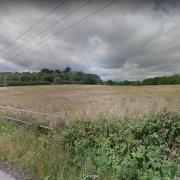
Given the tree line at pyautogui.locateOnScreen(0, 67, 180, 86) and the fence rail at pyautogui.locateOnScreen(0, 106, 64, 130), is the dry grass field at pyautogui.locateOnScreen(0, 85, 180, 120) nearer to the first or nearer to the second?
the fence rail at pyautogui.locateOnScreen(0, 106, 64, 130)

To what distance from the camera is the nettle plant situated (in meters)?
4.25

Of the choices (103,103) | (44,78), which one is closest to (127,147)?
(103,103)

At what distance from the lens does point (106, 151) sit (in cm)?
545

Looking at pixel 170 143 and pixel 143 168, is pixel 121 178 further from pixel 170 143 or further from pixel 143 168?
pixel 170 143

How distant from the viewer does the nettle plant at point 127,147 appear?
425cm

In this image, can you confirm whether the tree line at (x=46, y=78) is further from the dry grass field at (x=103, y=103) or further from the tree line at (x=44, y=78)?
the dry grass field at (x=103, y=103)

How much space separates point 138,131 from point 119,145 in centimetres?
54

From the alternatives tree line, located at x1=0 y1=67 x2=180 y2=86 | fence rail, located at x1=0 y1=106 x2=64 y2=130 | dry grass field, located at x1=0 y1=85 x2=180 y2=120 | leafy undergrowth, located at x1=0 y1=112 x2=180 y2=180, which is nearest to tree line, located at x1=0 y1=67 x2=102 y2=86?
tree line, located at x1=0 y1=67 x2=180 y2=86

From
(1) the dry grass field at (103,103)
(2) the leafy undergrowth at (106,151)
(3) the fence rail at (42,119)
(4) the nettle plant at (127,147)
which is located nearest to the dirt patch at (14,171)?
(2) the leafy undergrowth at (106,151)

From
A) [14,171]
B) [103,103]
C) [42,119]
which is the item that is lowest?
[14,171]

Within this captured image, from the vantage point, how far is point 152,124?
549cm

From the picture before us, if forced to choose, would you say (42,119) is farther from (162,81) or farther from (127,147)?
(162,81)

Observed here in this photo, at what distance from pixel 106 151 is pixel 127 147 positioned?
535 millimetres

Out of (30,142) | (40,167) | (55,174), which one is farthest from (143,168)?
(30,142)
